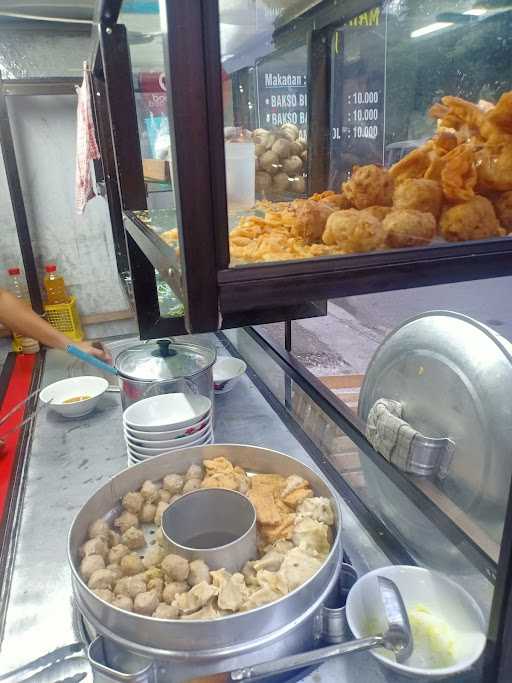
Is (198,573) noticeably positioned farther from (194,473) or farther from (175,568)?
(194,473)

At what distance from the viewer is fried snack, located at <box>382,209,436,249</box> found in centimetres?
61

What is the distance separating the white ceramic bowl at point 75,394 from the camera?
5.73 feet

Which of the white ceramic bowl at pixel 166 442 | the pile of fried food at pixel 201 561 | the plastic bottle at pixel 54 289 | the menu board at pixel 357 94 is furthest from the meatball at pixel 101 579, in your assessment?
the plastic bottle at pixel 54 289

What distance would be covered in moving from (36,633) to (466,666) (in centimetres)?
79

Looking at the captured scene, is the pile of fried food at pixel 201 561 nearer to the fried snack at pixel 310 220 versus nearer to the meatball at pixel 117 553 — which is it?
the meatball at pixel 117 553

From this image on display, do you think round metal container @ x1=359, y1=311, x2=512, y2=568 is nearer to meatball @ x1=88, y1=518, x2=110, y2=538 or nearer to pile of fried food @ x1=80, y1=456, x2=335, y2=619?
pile of fried food @ x1=80, y1=456, x2=335, y2=619

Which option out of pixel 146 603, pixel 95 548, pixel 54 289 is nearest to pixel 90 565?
pixel 95 548

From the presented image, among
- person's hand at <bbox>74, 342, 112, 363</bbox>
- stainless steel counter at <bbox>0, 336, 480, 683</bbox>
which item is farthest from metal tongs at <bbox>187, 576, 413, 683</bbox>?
person's hand at <bbox>74, 342, 112, 363</bbox>

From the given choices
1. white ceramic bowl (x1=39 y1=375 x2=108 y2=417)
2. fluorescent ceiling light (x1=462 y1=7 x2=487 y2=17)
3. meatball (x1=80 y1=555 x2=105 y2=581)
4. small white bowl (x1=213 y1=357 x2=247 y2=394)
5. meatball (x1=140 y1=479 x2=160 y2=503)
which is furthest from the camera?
small white bowl (x1=213 y1=357 x2=247 y2=394)

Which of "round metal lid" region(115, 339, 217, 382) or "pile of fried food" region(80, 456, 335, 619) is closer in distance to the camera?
"pile of fried food" region(80, 456, 335, 619)

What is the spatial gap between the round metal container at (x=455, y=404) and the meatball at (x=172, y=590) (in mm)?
500

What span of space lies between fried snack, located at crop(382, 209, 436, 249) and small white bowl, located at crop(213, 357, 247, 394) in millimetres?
1302

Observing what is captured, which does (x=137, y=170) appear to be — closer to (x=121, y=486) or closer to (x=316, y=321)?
(x=121, y=486)

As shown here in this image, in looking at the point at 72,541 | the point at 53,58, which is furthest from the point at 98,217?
the point at 72,541
